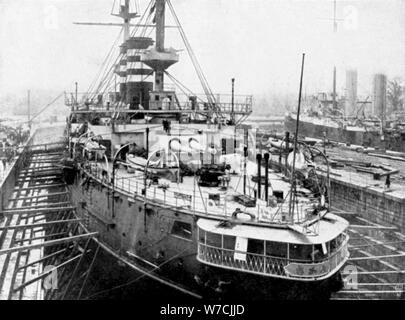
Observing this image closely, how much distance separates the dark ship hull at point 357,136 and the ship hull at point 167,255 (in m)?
34.2

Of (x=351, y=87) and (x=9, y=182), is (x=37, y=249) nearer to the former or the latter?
(x=9, y=182)

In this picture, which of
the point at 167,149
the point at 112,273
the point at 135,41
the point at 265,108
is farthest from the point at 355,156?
the point at 265,108

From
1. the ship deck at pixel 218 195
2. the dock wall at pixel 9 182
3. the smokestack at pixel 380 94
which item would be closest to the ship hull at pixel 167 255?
the ship deck at pixel 218 195

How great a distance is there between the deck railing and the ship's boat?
0.03m

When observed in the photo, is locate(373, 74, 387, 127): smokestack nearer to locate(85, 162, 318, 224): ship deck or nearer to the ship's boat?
the ship's boat

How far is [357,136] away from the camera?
186 feet

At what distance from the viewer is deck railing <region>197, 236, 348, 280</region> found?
12.7 metres

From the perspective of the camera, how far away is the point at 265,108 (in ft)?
381

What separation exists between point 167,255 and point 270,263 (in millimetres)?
4145

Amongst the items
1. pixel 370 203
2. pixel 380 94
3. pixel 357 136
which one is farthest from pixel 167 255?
pixel 380 94

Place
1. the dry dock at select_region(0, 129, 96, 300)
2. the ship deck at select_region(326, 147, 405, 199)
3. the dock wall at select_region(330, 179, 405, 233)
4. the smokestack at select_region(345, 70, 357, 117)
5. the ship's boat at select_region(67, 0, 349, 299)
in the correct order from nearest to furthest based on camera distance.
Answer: the ship's boat at select_region(67, 0, 349, 299), the dry dock at select_region(0, 129, 96, 300), the dock wall at select_region(330, 179, 405, 233), the ship deck at select_region(326, 147, 405, 199), the smokestack at select_region(345, 70, 357, 117)

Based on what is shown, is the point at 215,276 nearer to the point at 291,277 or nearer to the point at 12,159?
the point at 291,277

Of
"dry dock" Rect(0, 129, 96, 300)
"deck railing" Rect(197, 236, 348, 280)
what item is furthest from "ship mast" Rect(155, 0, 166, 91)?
"deck railing" Rect(197, 236, 348, 280)
